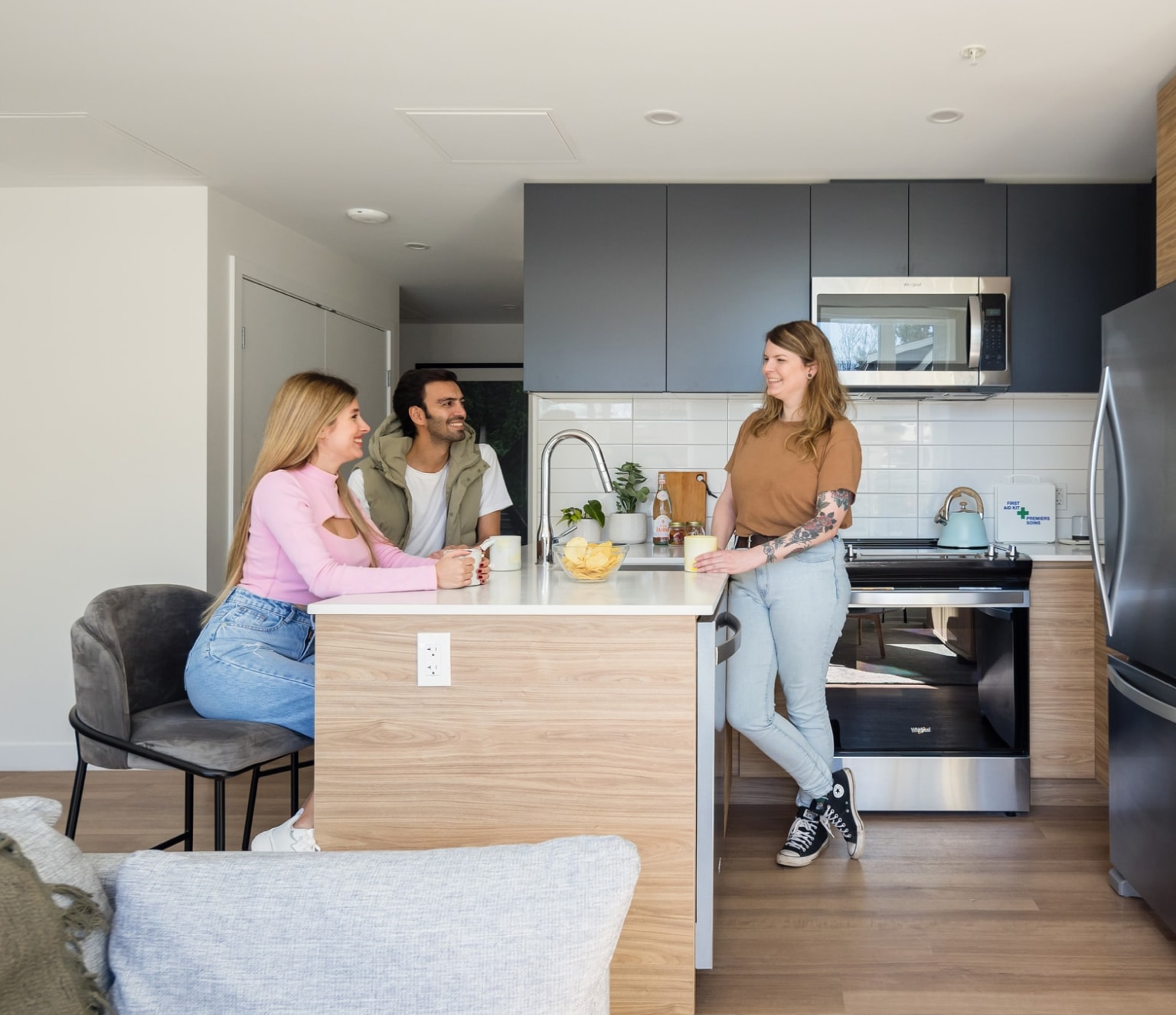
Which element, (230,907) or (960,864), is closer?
(230,907)

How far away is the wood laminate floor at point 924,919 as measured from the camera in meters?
2.17

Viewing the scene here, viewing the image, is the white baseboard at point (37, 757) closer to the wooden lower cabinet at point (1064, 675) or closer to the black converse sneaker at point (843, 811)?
the wooden lower cabinet at point (1064, 675)

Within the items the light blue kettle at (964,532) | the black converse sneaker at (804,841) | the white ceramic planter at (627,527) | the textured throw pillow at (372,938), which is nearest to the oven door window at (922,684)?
the light blue kettle at (964,532)

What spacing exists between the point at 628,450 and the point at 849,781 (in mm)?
1762

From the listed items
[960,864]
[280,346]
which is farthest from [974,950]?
[280,346]

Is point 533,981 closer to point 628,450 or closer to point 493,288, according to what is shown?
point 628,450

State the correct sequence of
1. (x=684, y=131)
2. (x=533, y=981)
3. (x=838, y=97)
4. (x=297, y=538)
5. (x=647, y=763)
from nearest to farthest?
(x=533, y=981) < (x=647, y=763) < (x=297, y=538) < (x=838, y=97) < (x=684, y=131)

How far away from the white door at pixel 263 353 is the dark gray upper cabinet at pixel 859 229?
7.56ft

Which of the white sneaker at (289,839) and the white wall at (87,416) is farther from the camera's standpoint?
the white wall at (87,416)

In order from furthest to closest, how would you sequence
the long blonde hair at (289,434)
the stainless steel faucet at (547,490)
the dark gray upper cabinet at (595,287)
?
1. the dark gray upper cabinet at (595,287)
2. the stainless steel faucet at (547,490)
3. the long blonde hair at (289,434)

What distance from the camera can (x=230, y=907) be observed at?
45.2 inches

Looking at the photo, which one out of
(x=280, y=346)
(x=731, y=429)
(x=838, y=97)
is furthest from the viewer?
(x=280, y=346)

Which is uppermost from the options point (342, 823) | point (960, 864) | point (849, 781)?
point (342, 823)

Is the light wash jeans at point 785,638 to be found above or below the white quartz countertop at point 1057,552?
below
